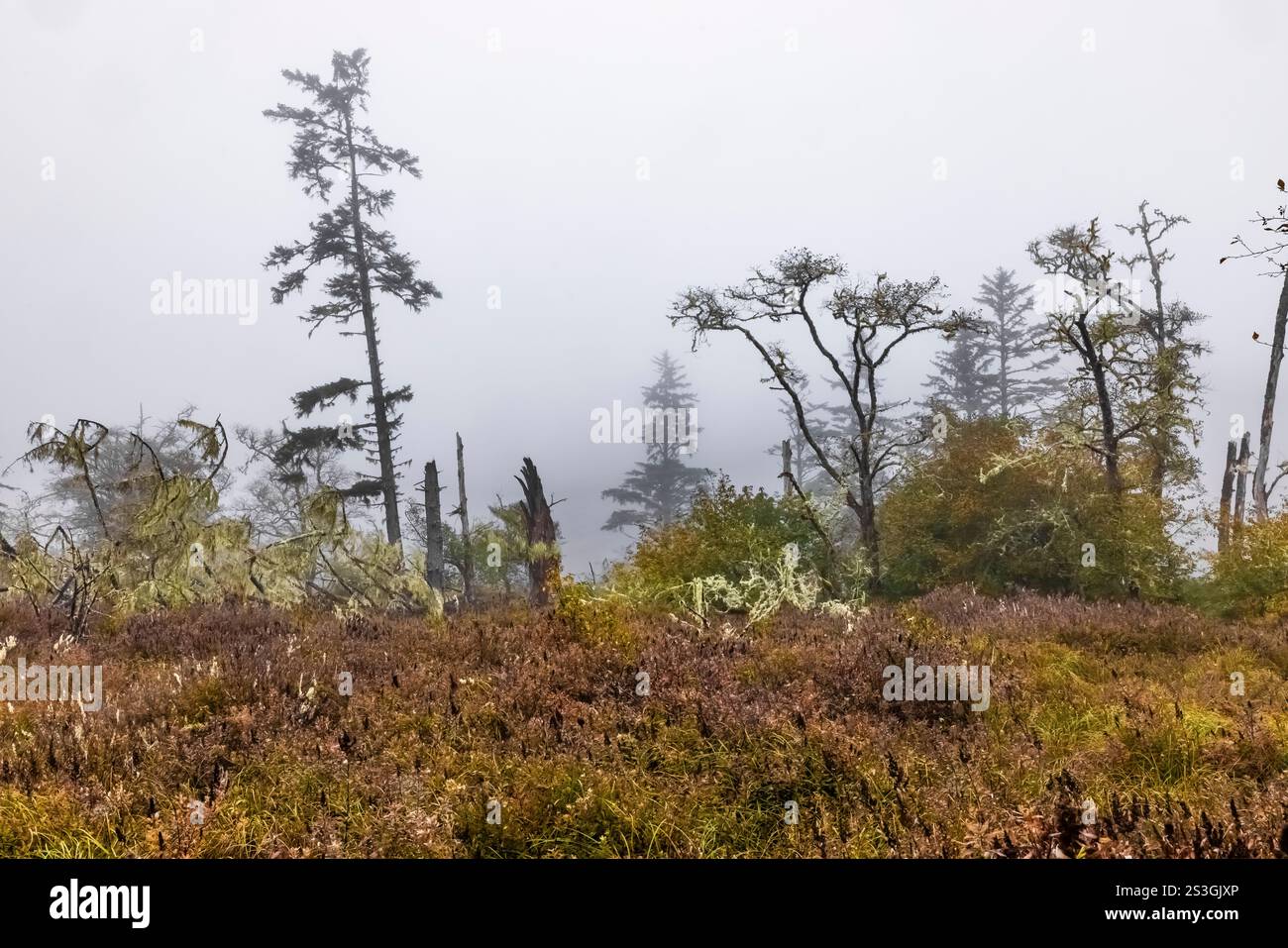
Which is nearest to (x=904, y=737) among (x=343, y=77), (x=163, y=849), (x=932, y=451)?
(x=163, y=849)

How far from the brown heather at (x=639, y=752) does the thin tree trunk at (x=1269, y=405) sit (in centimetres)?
1265

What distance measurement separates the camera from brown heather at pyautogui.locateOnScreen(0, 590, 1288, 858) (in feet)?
12.3

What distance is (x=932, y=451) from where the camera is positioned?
1748 centimetres

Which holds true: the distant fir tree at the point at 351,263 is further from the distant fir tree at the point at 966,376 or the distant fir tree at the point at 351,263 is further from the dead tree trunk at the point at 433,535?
the distant fir tree at the point at 966,376

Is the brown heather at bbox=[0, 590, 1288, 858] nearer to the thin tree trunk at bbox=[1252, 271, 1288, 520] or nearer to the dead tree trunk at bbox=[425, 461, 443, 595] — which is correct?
the dead tree trunk at bbox=[425, 461, 443, 595]

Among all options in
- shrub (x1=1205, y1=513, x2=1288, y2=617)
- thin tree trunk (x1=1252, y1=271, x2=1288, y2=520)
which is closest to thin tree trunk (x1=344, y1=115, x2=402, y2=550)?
shrub (x1=1205, y1=513, x2=1288, y2=617)

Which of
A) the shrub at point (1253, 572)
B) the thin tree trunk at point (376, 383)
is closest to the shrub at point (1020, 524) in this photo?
the shrub at point (1253, 572)

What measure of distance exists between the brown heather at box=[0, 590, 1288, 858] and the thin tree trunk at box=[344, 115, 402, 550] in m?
13.7

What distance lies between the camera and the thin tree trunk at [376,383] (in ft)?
70.9

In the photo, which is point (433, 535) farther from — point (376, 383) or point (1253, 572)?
point (1253, 572)

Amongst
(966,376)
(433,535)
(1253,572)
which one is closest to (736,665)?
(1253,572)

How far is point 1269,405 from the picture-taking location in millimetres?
17797
